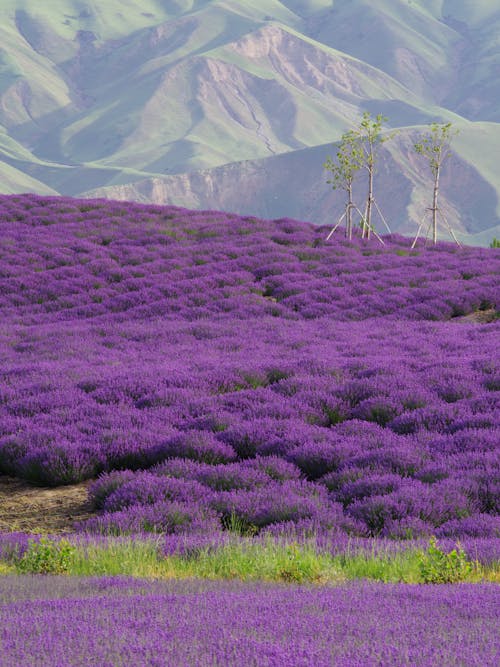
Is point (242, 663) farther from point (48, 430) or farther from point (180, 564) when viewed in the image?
point (48, 430)

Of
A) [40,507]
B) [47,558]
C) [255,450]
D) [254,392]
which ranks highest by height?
[254,392]

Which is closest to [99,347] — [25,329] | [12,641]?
[25,329]

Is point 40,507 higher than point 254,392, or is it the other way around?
point 254,392

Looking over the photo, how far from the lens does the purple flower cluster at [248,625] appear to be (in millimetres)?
3229

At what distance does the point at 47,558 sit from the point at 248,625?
8.25 feet

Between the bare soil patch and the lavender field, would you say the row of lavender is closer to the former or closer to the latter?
the lavender field

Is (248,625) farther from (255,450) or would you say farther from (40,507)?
(255,450)

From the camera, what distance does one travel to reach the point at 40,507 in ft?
28.3

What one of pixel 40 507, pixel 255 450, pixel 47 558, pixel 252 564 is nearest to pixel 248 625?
pixel 252 564

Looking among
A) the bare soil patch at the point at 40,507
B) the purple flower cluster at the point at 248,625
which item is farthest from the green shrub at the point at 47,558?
the bare soil patch at the point at 40,507

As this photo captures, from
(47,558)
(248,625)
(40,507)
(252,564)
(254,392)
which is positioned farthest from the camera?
(254,392)

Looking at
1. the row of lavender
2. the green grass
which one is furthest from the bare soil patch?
the green grass

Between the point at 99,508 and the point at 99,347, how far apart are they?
26.6ft

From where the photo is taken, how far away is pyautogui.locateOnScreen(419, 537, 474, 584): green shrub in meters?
5.27
